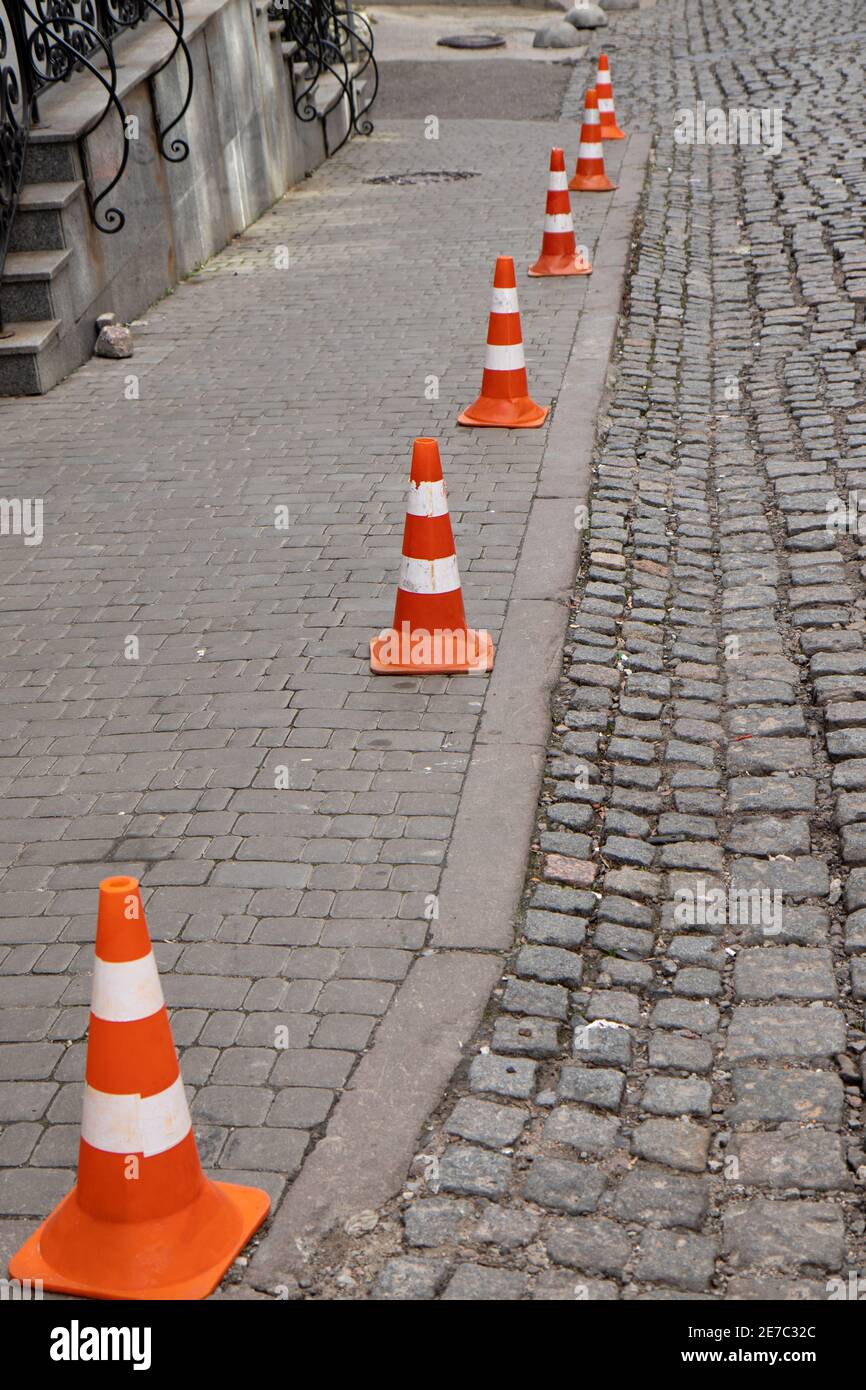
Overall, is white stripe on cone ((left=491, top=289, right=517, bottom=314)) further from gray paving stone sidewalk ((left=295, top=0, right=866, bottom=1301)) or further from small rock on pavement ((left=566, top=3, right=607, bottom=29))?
small rock on pavement ((left=566, top=3, right=607, bottom=29))

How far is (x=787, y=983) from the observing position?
3869 millimetres

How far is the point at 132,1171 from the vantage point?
297 cm

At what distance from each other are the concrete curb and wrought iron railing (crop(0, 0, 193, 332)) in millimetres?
3976

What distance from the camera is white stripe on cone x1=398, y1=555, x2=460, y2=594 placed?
541cm

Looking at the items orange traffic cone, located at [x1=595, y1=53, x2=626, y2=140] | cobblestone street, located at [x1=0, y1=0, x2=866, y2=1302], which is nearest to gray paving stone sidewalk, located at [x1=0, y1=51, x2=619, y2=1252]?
cobblestone street, located at [x1=0, y1=0, x2=866, y2=1302]

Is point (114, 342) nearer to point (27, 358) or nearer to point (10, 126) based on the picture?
point (27, 358)

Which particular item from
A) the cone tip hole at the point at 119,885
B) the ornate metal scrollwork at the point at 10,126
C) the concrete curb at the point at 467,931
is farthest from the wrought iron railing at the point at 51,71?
the cone tip hole at the point at 119,885

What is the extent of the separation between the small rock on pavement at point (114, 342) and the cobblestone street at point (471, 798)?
0.40ft

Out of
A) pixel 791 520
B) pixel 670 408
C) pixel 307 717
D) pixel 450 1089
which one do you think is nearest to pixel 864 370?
pixel 670 408

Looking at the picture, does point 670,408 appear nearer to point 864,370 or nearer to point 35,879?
point 864,370

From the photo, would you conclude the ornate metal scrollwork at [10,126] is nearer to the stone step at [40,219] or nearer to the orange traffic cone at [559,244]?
the stone step at [40,219]

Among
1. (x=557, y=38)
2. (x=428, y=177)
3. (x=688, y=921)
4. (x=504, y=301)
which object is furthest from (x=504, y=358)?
(x=557, y=38)

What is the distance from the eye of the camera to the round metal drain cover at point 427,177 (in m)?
14.1

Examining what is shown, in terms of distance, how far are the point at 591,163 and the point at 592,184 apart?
7.9 inches
